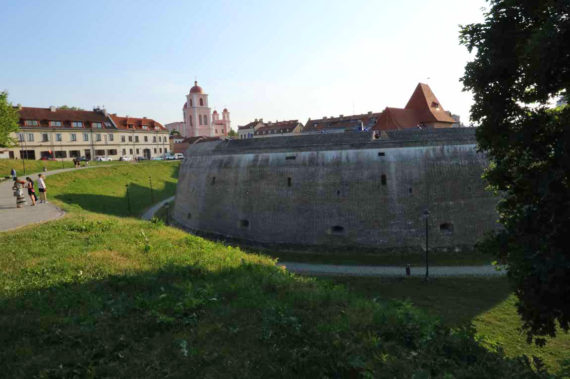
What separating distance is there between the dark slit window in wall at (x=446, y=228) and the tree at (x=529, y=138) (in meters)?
13.3

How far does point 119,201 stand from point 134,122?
104ft

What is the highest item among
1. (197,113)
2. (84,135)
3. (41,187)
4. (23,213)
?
(197,113)

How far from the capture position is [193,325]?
22.8ft

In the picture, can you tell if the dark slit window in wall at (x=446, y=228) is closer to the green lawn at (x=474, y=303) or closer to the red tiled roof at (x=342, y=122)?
the green lawn at (x=474, y=303)

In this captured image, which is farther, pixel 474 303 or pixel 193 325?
pixel 474 303

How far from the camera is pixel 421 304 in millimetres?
14562

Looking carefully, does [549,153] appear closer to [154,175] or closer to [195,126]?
[154,175]

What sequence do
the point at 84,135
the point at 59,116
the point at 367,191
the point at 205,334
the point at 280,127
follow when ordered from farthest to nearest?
1. the point at 280,127
2. the point at 84,135
3. the point at 59,116
4. the point at 367,191
5. the point at 205,334

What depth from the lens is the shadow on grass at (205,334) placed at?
561cm

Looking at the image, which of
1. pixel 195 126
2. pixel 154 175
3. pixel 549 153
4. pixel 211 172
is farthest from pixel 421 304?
pixel 195 126

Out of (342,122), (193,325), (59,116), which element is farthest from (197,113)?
(193,325)

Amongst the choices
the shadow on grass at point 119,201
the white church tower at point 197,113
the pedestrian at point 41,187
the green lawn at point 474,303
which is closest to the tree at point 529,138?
the green lawn at point 474,303

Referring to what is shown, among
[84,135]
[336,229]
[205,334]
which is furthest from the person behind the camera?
[84,135]

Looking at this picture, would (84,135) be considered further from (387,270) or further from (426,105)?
(387,270)
